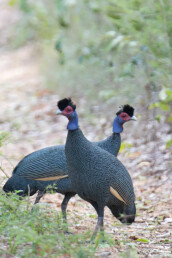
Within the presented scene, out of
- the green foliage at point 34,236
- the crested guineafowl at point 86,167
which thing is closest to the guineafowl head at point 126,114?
the crested guineafowl at point 86,167

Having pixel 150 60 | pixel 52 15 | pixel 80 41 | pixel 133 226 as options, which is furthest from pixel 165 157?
pixel 52 15

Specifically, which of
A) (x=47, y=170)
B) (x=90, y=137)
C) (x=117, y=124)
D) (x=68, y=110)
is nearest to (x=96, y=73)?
(x=90, y=137)

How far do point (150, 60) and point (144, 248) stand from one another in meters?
3.64

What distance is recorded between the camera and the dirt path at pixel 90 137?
466 centimetres

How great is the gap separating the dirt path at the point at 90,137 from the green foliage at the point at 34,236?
516 millimetres

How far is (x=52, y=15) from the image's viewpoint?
13.6 m

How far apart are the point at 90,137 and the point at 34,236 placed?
5234 millimetres

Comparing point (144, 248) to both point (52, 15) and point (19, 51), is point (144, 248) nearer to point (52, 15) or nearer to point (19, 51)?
point (52, 15)

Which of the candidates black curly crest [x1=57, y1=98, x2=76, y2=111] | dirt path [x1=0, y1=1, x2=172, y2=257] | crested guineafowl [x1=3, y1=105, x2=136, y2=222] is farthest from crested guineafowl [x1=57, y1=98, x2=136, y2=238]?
crested guineafowl [x1=3, y1=105, x2=136, y2=222]

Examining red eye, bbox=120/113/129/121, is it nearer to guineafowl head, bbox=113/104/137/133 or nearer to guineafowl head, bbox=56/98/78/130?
guineafowl head, bbox=113/104/137/133

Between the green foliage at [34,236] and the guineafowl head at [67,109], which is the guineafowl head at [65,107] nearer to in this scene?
the guineafowl head at [67,109]

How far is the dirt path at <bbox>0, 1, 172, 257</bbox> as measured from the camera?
466cm

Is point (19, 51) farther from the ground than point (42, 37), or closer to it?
farther from the ground

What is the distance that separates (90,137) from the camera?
8383 mm
